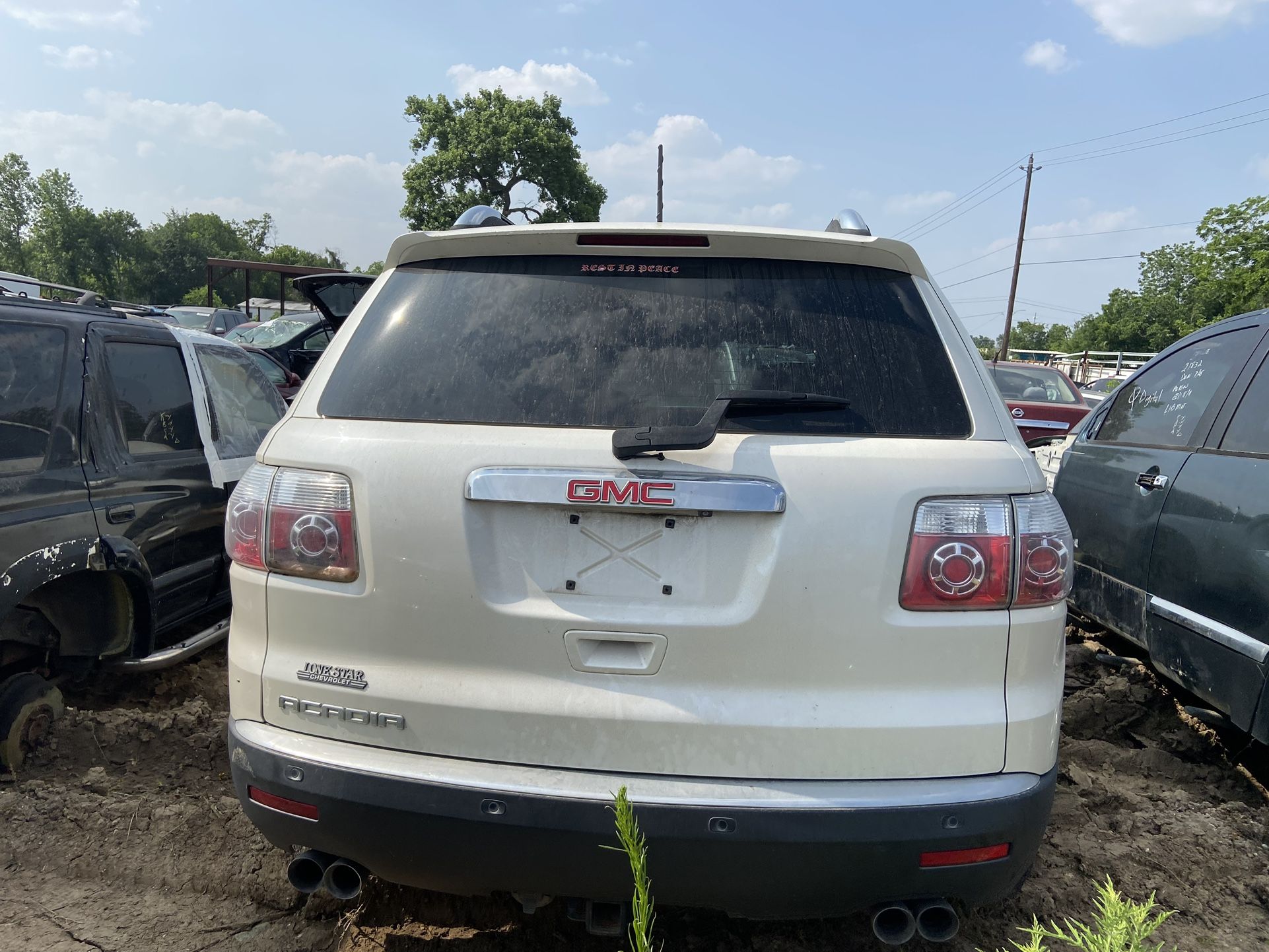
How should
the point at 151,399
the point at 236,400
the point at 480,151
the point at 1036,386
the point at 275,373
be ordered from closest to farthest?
the point at 151,399 < the point at 236,400 < the point at 275,373 < the point at 1036,386 < the point at 480,151

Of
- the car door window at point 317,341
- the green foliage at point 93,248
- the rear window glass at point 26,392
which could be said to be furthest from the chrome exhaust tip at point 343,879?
the green foliage at point 93,248

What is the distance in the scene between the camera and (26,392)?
312cm

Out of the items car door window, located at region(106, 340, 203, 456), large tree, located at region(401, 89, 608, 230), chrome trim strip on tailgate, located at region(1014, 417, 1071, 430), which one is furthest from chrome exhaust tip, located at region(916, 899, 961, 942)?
large tree, located at region(401, 89, 608, 230)

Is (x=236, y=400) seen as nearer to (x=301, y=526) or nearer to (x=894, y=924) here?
(x=301, y=526)

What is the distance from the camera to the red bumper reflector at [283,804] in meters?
1.87

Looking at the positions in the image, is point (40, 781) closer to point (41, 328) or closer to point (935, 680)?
point (41, 328)

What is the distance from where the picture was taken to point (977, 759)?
5.83ft

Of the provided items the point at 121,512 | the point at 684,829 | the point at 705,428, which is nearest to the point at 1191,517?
the point at 705,428

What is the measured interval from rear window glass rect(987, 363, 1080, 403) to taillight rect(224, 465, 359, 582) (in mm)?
11989

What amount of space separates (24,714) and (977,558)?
3.42m

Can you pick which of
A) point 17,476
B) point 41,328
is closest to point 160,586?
point 17,476

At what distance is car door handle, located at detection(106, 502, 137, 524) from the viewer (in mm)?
3381

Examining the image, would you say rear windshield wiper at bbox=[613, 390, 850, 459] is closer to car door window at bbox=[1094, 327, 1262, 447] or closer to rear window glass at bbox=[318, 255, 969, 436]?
rear window glass at bbox=[318, 255, 969, 436]

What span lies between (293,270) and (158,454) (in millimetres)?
14913
